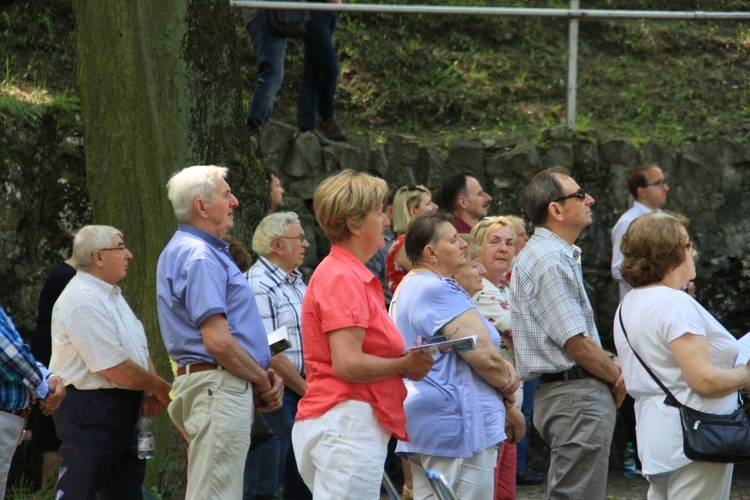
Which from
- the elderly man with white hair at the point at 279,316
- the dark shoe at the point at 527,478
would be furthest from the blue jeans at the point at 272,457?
the dark shoe at the point at 527,478

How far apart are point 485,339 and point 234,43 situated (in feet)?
9.04

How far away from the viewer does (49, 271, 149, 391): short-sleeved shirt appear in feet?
16.5

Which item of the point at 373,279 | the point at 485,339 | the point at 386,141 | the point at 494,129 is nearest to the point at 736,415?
the point at 485,339

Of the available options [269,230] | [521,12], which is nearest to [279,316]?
[269,230]

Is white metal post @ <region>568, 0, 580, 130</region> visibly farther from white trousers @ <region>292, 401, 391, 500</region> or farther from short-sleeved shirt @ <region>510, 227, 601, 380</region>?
white trousers @ <region>292, 401, 391, 500</region>

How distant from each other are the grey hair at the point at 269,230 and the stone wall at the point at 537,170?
1484mm

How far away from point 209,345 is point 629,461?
4127 millimetres

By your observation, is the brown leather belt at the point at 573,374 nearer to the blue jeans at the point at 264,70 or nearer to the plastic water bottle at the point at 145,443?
the plastic water bottle at the point at 145,443

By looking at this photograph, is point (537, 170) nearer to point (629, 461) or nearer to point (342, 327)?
point (629, 461)

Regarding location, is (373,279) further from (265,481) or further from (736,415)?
(265,481)

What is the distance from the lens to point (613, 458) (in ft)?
24.8

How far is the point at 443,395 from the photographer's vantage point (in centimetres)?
440

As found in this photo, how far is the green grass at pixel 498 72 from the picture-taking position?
865 cm

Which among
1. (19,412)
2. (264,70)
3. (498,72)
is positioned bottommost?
(19,412)
